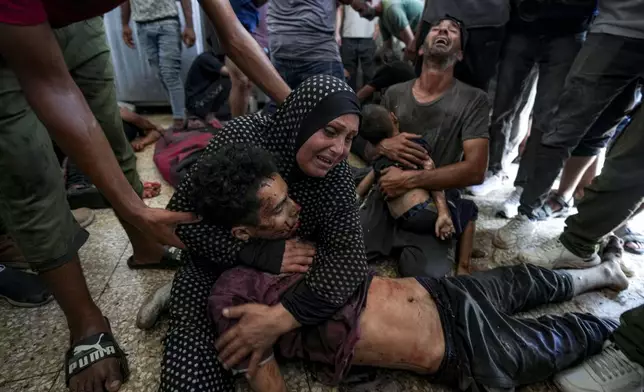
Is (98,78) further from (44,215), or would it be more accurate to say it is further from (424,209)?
(424,209)

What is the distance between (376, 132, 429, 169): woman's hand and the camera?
75.0 inches

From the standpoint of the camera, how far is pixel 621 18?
1.58m

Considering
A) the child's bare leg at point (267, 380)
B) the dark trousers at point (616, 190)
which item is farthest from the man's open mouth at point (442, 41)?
the child's bare leg at point (267, 380)

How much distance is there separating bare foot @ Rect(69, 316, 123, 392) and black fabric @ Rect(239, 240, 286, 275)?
565mm

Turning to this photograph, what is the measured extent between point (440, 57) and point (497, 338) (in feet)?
4.68

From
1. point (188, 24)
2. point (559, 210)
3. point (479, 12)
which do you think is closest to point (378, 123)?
point (479, 12)

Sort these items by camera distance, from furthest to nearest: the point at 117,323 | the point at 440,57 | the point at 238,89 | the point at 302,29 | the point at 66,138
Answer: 1. the point at 238,89
2. the point at 302,29
3. the point at 440,57
4. the point at 117,323
5. the point at 66,138

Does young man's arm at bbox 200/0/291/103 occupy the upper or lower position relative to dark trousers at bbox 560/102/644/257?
upper

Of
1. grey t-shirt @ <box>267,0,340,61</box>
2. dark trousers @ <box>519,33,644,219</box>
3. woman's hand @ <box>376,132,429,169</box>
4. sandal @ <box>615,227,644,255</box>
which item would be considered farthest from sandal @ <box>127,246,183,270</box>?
sandal @ <box>615,227,644,255</box>

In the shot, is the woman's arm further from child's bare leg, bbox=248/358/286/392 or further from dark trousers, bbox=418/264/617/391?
dark trousers, bbox=418/264/617/391

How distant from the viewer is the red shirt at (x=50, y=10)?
819 mm

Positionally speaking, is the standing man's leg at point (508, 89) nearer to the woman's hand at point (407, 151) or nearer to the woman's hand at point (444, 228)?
the woman's hand at point (407, 151)

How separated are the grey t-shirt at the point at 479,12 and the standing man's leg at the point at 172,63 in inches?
107

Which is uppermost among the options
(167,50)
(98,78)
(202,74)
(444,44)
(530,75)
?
(444,44)
